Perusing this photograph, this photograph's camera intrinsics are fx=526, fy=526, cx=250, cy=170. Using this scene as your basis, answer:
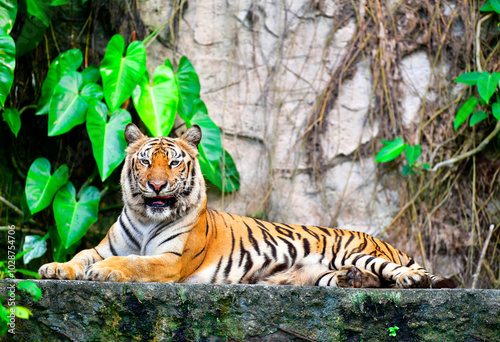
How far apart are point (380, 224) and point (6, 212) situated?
384 centimetres

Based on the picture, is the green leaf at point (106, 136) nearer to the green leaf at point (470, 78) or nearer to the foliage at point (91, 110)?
the foliage at point (91, 110)

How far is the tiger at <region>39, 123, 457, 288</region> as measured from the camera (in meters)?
2.89

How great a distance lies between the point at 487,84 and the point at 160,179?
3.35 m

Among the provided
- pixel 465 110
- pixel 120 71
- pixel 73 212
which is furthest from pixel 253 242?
pixel 465 110

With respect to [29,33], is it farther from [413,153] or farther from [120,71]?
[413,153]

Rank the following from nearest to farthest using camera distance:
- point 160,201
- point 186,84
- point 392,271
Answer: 1. point 392,271
2. point 160,201
3. point 186,84

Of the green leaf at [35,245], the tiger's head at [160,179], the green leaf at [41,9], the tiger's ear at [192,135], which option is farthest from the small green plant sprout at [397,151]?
the green leaf at [41,9]

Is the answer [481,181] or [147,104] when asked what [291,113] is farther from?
[481,181]

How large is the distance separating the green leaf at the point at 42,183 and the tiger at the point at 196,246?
151 cm

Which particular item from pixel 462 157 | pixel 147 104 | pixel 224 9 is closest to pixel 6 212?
pixel 147 104

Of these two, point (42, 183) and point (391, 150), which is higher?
point (391, 150)

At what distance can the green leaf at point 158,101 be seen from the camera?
179 inches

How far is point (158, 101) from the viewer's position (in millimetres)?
4668

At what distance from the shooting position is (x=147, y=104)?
464 centimetres
